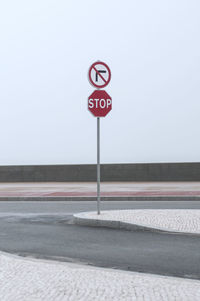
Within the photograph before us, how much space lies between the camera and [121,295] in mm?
5152

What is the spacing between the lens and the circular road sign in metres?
11.6

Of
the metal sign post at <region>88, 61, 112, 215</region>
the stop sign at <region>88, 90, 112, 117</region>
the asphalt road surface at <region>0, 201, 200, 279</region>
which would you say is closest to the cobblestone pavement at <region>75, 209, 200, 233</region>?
the asphalt road surface at <region>0, 201, 200, 279</region>

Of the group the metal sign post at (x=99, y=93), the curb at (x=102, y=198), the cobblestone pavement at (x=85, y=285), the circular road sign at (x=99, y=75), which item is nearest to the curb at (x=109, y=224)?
the metal sign post at (x=99, y=93)

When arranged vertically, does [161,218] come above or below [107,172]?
below

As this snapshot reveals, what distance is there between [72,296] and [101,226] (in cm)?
571

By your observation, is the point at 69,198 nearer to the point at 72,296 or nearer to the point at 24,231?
the point at 24,231

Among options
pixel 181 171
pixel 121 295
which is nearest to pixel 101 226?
pixel 121 295

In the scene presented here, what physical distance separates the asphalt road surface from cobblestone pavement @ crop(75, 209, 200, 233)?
0.36 m

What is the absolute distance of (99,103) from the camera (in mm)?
11656

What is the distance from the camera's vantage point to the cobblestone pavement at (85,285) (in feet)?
16.8

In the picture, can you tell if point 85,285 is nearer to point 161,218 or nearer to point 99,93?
point 161,218

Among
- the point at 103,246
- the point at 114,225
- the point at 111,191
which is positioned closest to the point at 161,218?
the point at 114,225

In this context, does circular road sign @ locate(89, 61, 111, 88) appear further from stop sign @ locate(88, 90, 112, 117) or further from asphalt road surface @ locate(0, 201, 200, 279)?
asphalt road surface @ locate(0, 201, 200, 279)

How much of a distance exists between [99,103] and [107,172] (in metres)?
16.2
